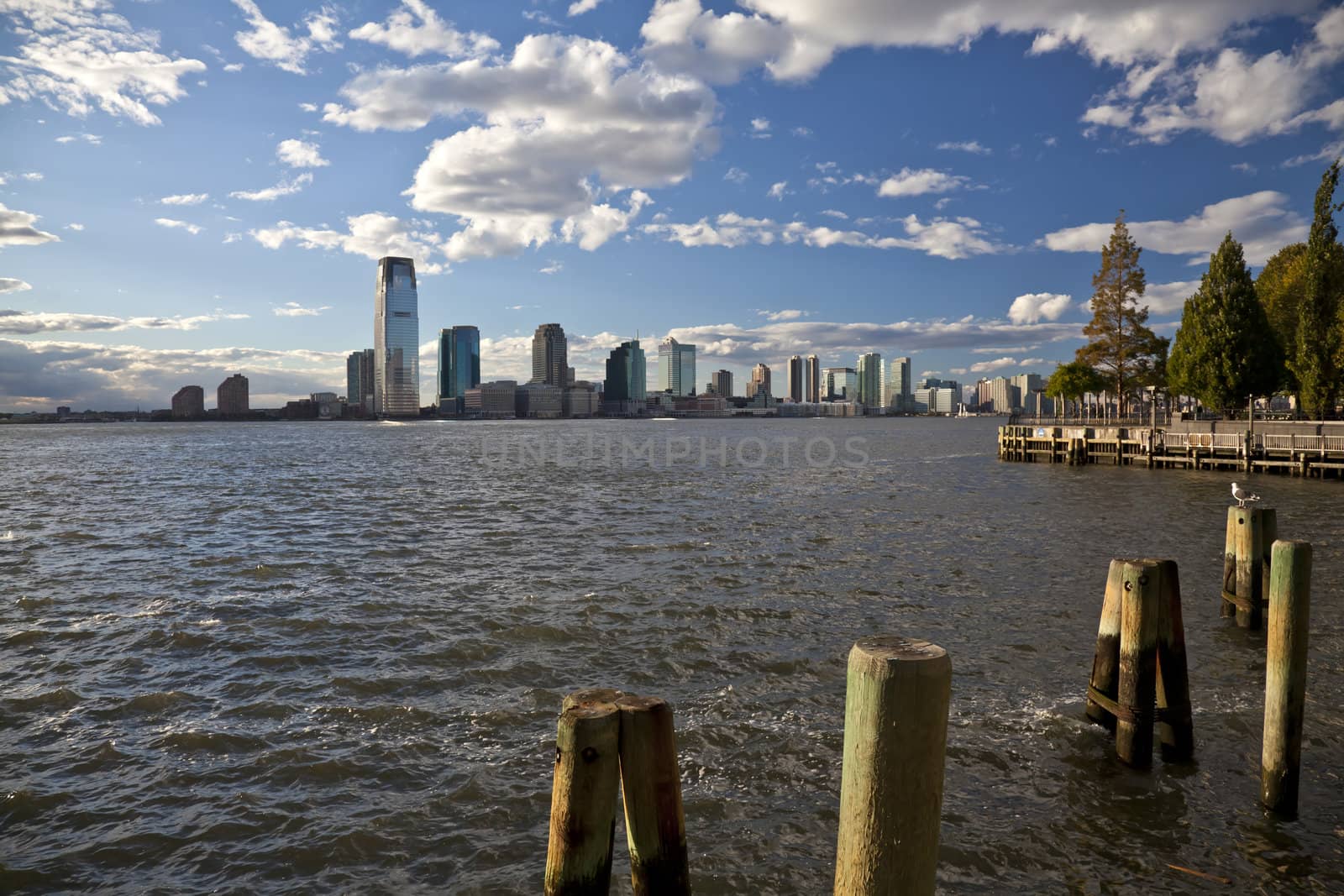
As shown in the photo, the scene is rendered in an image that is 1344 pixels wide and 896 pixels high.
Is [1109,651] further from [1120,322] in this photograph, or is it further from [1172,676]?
[1120,322]

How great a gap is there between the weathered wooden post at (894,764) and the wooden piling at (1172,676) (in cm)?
566

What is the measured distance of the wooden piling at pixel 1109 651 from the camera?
8656mm

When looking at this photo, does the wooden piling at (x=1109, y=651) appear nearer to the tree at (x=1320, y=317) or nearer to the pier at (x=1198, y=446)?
the pier at (x=1198, y=446)

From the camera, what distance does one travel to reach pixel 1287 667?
23.9 feet

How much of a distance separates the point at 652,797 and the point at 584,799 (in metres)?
0.46

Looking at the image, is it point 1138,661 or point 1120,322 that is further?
point 1120,322

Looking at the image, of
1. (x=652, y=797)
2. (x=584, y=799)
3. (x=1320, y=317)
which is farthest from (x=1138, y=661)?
(x=1320, y=317)

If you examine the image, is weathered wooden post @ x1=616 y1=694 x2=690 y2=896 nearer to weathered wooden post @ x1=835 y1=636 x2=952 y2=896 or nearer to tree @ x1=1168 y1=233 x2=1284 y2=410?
weathered wooden post @ x1=835 y1=636 x2=952 y2=896

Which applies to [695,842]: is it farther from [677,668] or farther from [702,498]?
[702,498]

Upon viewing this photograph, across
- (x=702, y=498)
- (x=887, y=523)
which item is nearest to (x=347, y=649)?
(x=887, y=523)

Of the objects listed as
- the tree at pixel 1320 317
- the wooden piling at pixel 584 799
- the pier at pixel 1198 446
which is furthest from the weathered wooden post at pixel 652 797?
the tree at pixel 1320 317

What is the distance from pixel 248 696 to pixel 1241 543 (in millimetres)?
17093

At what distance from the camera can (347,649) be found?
1370 centimetres

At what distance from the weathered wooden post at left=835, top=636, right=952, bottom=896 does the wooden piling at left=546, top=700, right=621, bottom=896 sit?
1405 millimetres
